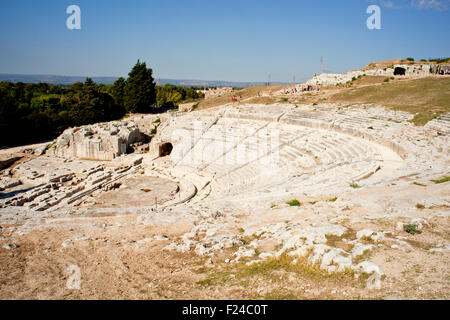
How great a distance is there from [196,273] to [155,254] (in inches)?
48.5

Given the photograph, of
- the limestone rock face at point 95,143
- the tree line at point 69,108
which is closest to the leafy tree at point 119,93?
the tree line at point 69,108

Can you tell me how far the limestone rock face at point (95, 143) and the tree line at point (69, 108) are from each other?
26.4ft

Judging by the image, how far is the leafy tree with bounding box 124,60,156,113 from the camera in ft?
117

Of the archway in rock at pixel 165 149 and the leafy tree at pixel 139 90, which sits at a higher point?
the leafy tree at pixel 139 90

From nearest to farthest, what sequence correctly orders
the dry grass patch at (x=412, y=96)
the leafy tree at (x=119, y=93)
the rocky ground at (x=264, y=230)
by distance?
the rocky ground at (x=264, y=230), the dry grass patch at (x=412, y=96), the leafy tree at (x=119, y=93)

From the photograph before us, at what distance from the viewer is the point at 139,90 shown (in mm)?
35438

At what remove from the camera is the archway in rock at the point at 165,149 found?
21.9 m

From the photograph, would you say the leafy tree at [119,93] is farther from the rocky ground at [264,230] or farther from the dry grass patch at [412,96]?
the dry grass patch at [412,96]

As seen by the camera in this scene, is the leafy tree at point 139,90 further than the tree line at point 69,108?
Yes

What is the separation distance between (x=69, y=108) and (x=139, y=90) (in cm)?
969

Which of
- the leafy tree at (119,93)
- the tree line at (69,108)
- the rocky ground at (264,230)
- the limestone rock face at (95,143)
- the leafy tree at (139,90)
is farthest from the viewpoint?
the leafy tree at (119,93)
